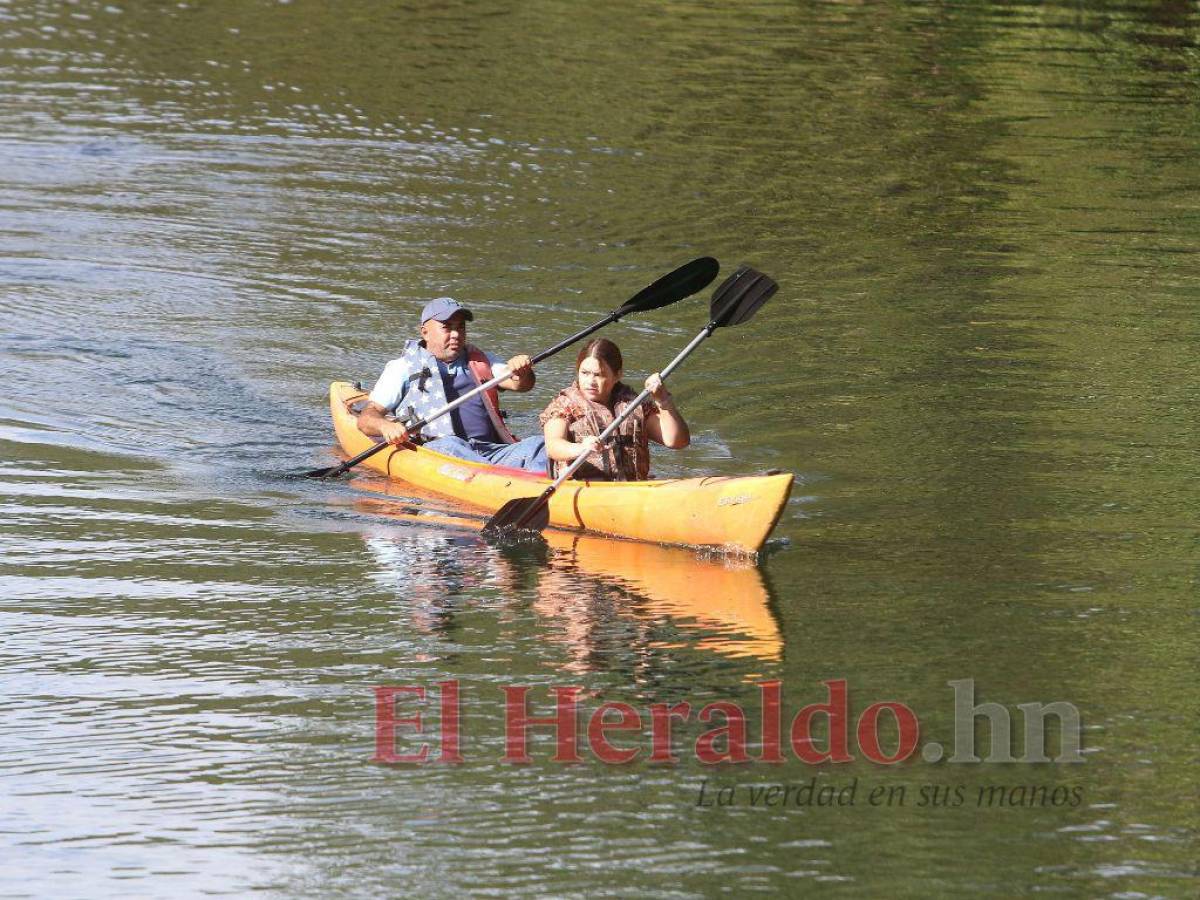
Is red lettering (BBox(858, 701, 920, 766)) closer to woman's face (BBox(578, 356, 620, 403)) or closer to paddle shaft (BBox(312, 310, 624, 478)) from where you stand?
woman's face (BBox(578, 356, 620, 403))

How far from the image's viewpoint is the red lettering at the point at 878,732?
591 centimetres

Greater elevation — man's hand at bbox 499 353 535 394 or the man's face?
the man's face

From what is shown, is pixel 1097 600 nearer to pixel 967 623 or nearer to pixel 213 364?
pixel 967 623

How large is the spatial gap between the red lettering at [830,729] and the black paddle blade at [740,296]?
294 centimetres

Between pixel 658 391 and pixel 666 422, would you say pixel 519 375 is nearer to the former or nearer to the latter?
pixel 666 422

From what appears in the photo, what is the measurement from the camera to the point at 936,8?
84.5 ft

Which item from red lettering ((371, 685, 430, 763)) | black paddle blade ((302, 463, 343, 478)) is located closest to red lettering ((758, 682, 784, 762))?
red lettering ((371, 685, 430, 763))

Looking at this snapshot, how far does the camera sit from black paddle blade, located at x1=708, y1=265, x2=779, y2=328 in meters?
9.01

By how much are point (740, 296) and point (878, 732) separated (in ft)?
11.2

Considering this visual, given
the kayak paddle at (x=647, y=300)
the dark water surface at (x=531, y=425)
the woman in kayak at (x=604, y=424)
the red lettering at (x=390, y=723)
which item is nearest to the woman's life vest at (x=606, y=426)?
the woman in kayak at (x=604, y=424)

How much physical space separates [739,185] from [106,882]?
1221cm

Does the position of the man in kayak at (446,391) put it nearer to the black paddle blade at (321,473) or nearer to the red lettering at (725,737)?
the black paddle blade at (321,473)

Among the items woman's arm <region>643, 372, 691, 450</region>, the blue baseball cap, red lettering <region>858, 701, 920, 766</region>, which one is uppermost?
the blue baseball cap

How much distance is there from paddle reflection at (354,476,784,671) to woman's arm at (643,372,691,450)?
50 centimetres
